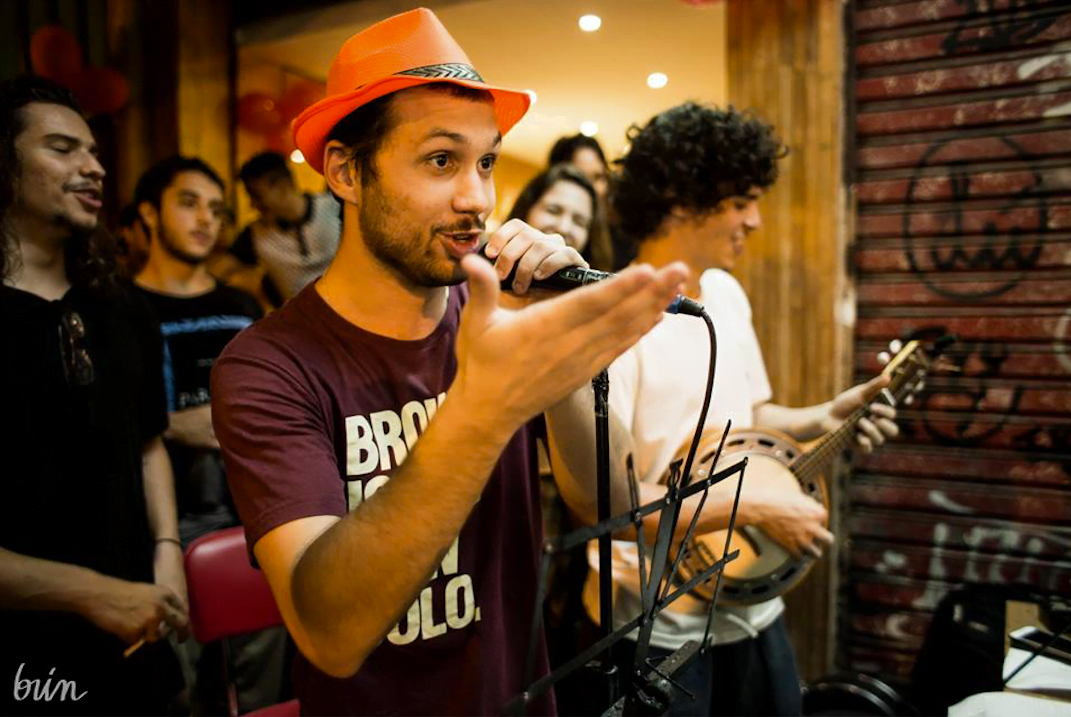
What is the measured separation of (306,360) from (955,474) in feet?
8.83

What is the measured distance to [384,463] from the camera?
138cm

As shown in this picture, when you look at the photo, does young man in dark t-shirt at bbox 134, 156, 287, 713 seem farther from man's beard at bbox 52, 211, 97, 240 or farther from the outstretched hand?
the outstretched hand

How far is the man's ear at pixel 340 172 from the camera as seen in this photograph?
1449 mm

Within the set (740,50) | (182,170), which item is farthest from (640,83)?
(182,170)

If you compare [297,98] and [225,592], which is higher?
[297,98]

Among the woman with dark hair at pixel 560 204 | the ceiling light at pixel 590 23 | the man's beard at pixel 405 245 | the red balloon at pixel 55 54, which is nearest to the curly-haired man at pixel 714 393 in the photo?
the man's beard at pixel 405 245

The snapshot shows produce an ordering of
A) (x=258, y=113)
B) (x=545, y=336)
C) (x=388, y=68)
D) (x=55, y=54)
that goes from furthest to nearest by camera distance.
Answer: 1. (x=258, y=113)
2. (x=55, y=54)
3. (x=388, y=68)
4. (x=545, y=336)

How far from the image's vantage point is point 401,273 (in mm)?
1392

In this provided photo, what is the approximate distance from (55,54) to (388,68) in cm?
355

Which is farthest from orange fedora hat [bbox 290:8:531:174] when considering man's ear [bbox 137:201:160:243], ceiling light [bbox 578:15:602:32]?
ceiling light [bbox 578:15:602:32]

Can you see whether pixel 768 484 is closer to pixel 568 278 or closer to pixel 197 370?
pixel 568 278

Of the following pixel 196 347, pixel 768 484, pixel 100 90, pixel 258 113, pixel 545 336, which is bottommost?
pixel 768 484

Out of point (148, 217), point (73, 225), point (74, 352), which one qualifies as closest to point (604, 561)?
point (74, 352)

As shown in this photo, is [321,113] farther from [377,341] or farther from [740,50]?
[740,50]
